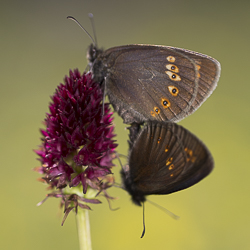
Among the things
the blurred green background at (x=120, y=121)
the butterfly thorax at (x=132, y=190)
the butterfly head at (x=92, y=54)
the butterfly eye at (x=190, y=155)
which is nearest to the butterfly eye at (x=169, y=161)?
the butterfly eye at (x=190, y=155)

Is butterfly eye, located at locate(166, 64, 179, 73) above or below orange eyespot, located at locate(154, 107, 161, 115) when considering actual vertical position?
above

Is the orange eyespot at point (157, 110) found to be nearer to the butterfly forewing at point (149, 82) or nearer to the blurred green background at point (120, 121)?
the butterfly forewing at point (149, 82)

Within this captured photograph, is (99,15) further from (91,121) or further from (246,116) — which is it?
(91,121)

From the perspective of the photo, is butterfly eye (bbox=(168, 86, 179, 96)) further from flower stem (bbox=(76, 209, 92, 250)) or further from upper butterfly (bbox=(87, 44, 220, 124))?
flower stem (bbox=(76, 209, 92, 250))

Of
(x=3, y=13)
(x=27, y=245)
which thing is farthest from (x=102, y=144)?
(x=3, y=13)

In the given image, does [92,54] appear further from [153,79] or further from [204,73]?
[204,73]

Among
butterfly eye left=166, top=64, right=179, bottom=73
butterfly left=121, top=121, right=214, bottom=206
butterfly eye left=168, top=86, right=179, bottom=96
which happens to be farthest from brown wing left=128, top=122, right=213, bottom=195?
butterfly eye left=166, top=64, right=179, bottom=73
